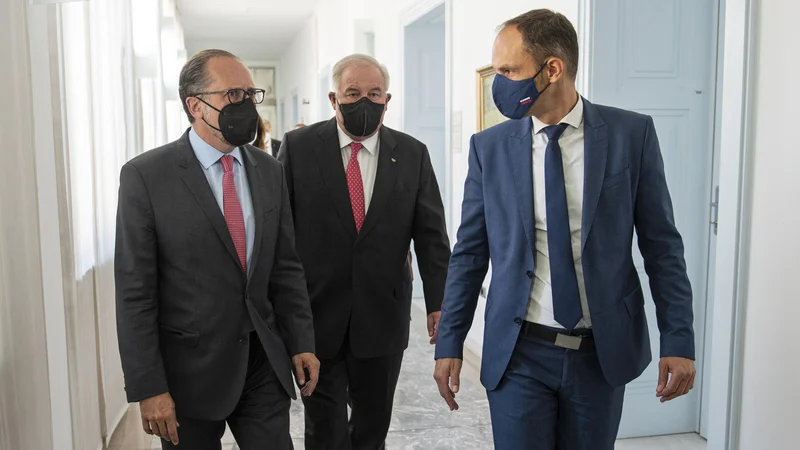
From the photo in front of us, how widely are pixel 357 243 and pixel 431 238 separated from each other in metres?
0.30

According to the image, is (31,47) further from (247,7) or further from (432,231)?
(247,7)

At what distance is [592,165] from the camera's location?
1800 mm

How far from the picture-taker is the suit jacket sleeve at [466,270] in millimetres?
1996

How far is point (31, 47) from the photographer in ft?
5.65

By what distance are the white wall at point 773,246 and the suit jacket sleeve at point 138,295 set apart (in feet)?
6.10

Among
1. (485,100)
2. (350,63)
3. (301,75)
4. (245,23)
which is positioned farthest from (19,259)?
(301,75)

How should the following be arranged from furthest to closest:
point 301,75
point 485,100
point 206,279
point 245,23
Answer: point 301,75 → point 245,23 → point 485,100 → point 206,279

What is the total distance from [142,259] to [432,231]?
3.77 feet

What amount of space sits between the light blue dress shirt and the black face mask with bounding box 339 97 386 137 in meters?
0.65

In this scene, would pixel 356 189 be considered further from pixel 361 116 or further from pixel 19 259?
pixel 19 259

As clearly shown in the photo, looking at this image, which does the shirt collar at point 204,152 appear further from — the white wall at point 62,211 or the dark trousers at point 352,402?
the dark trousers at point 352,402

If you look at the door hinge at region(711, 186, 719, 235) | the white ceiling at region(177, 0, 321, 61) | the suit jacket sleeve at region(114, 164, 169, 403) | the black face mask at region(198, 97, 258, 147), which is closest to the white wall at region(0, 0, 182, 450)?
the suit jacket sleeve at region(114, 164, 169, 403)

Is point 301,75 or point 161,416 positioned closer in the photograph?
point 161,416

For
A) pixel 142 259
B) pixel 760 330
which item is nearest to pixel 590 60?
pixel 760 330
